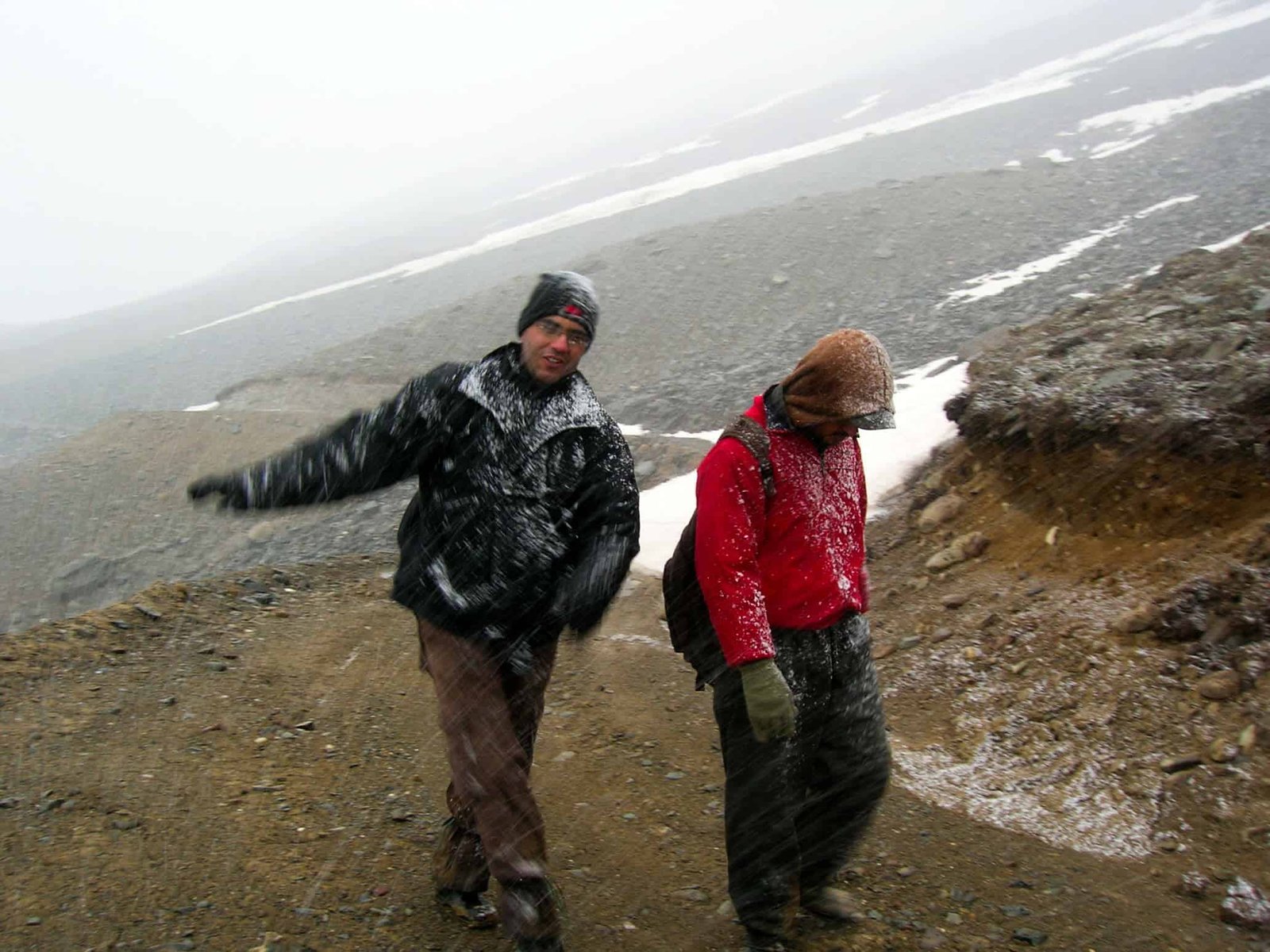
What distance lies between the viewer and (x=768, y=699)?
2650 mm

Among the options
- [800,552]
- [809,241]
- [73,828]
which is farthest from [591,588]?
[809,241]

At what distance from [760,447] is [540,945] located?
1509mm

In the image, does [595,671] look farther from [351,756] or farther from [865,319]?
[865,319]

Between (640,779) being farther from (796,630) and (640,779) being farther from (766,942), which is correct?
(796,630)

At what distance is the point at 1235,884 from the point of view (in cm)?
319

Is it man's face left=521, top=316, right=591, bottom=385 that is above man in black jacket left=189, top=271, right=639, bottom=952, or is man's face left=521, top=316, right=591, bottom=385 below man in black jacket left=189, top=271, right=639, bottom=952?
above

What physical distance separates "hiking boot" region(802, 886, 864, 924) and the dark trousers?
148 millimetres

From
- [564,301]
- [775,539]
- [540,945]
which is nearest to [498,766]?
[540,945]

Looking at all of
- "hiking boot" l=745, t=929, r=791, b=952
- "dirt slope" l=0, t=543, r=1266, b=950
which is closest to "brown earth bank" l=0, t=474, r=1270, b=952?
"dirt slope" l=0, t=543, r=1266, b=950

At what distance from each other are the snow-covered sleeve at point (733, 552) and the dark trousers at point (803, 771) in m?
0.22

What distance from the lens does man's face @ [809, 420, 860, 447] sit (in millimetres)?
2771

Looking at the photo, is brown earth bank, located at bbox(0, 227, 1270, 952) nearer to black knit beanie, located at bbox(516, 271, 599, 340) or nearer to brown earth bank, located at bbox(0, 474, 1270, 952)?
brown earth bank, located at bbox(0, 474, 1270, 952)

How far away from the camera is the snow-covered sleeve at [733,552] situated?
2668mm

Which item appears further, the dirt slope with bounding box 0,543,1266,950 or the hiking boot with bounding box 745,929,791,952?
the dirt slope with bounding box 0,543,1266,950
